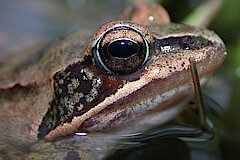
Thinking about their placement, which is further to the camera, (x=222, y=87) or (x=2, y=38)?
(x=2, y=38)

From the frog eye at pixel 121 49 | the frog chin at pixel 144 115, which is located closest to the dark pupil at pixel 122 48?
the frog eye at pixel 121 49

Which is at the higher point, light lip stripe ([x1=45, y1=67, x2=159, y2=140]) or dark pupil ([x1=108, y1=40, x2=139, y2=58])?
dark pupil ([x1=108, y1=40, x2=139, y2=58])

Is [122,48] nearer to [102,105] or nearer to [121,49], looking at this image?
[121,49]

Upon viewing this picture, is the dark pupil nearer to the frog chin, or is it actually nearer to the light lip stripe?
the light lip stripe

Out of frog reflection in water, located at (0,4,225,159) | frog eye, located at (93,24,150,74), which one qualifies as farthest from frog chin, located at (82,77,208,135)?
frog eye, located at (93,24,150,74)

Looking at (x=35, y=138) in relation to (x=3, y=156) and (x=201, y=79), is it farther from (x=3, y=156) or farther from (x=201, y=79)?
(x=201, y=79)

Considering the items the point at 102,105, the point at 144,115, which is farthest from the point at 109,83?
the point at 144,115

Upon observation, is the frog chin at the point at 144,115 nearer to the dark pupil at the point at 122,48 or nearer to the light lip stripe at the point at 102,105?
the light lip stripe at the point at 102,105

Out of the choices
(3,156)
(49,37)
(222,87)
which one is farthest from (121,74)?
(49,37)
